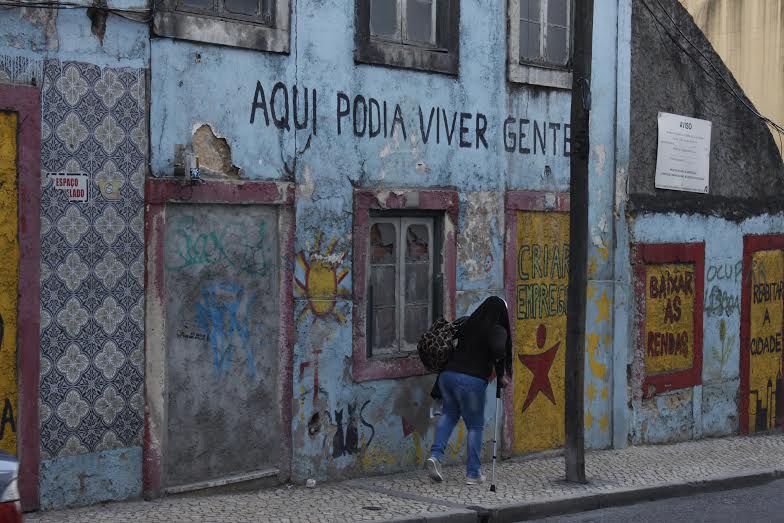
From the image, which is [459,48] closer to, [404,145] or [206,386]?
[404,145]

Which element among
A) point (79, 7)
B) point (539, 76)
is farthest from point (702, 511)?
point (79, 7)

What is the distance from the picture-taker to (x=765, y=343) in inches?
648

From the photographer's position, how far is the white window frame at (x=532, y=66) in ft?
41.2

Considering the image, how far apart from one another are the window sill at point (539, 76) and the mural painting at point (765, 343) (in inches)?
177

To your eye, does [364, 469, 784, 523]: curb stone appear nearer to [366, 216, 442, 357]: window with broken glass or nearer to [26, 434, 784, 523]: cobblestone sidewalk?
[26, 434, 784, 523]: cobblestone sidewalk

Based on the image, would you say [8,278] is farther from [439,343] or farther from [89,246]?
[439,343]

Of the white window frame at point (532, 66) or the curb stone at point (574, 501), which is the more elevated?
the white window frame at point (532, 66)

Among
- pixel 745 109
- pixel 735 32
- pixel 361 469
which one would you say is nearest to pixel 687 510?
pixel 361 469

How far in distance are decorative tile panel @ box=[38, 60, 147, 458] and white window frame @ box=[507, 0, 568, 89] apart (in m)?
4.47

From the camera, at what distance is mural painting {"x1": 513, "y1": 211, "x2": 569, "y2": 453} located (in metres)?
12.8

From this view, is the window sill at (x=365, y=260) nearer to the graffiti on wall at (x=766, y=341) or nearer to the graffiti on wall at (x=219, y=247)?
the graffiti on wall at (x=219, y=247)

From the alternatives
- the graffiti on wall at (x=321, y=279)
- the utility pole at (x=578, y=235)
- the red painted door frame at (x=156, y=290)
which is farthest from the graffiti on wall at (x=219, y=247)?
the utility pole at (x=578, y=235)

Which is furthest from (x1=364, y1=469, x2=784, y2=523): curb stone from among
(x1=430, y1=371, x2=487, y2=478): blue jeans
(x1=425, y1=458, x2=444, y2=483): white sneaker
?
(x1=430, y1=371, x2=487, y2=478): blue jeans

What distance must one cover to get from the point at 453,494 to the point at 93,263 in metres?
3.56
